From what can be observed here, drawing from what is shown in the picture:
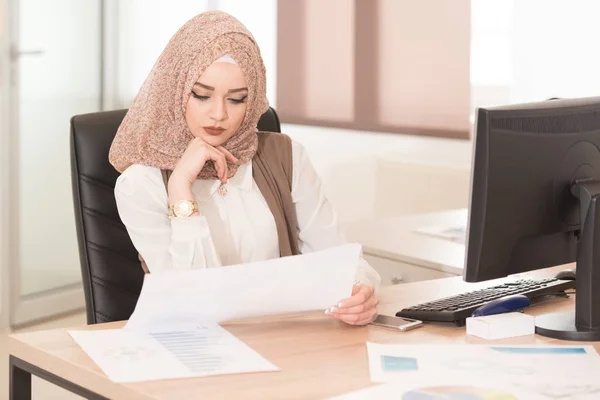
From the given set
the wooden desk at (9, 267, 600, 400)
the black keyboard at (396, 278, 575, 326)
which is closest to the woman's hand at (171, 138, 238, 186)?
the wooden desk at (9, 267, 600, 400)

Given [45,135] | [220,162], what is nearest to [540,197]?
[220,162]

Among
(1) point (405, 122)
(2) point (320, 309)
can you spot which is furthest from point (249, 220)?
(1) point (405, 122)

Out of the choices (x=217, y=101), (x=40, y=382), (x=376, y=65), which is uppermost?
(x=376, y=65)

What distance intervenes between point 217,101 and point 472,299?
0.67 metres

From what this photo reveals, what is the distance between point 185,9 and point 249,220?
9.68ft

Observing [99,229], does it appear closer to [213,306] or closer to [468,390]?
[213,306]

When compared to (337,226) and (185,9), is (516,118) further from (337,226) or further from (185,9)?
(185,9)

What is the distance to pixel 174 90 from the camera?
2137 millimetres

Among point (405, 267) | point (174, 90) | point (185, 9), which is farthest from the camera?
point (185, 9)

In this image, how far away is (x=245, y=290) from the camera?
1.67m

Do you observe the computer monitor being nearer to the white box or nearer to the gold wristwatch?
the white box

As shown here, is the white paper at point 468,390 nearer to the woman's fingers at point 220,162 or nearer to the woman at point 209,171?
the woman at point 209,171

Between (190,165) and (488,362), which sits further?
(190,165)

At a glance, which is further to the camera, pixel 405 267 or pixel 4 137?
pixel 4 137
